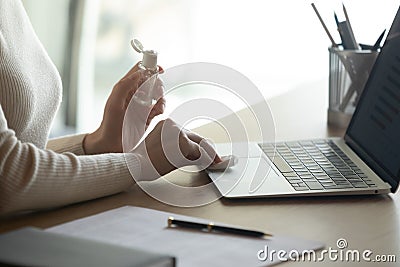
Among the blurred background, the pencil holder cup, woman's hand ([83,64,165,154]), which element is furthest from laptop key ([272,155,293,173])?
the blurred background

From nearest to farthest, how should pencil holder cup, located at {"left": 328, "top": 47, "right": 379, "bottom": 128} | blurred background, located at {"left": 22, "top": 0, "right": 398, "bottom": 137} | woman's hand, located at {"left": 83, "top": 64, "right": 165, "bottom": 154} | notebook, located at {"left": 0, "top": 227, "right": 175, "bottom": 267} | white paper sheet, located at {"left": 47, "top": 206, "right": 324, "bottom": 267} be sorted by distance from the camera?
notebook, located at {"left": 0, "top": 227, "right": 175, "bottom": 267}
white paper sheet, located at {"left": 47, "top": 206, "right": 324, "bottom": 267}
woman's hand, located at {"left": 83, "top": 64, "right": 165, "bottom": 154}
pencil holder cup, located at {"left": 328, "top": 47, "right": 379, "bottom": 128}
blurred background, located at {"left": 22, "top": 0, "right": 398, "bottom": 137}

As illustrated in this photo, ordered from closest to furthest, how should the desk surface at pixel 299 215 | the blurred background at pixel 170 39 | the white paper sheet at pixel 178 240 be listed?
the white paper sheet at pixel 178 240 → the desk surface at pixel 299 215 → the blurred background at pixel 170 39

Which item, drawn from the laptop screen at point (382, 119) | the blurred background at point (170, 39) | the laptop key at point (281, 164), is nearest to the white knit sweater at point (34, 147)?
the laptop key at point (281, 164)

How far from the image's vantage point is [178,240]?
1007 mm

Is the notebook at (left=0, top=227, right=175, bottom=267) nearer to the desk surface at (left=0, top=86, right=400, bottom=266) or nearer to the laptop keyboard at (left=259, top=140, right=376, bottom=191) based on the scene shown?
the desk surface at (left=0, top=86, right=400, bottom=266)

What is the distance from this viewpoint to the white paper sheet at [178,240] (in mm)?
951

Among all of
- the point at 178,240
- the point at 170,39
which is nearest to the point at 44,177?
the point at 178,240

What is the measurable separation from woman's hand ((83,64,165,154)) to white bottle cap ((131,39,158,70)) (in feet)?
0.13

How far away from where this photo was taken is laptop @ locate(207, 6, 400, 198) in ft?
4.00

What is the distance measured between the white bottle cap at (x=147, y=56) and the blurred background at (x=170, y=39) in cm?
213

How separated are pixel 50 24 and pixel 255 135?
210 cm

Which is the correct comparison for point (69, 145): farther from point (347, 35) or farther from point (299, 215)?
point (347, 35)

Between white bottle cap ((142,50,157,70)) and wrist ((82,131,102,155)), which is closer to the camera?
white bottle cap ((142,50,157,70))

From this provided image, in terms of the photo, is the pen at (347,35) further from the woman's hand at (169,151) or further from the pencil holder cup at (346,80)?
the woman's hand at (169,151)
